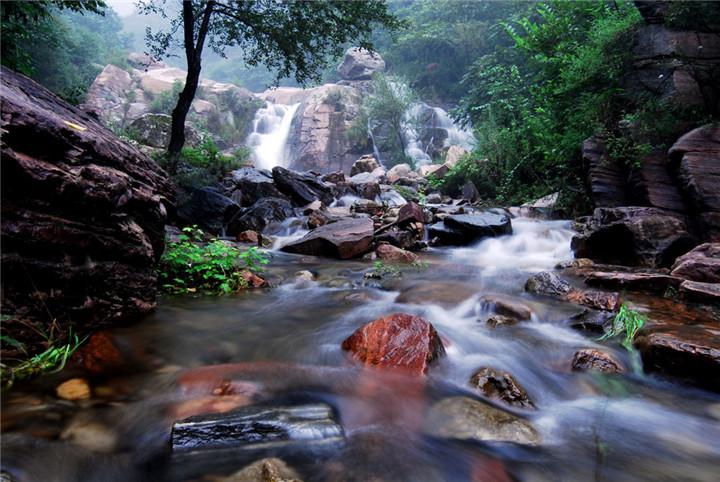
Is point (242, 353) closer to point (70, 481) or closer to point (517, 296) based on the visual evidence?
point (70, 481)

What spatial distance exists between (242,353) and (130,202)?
5.96ft

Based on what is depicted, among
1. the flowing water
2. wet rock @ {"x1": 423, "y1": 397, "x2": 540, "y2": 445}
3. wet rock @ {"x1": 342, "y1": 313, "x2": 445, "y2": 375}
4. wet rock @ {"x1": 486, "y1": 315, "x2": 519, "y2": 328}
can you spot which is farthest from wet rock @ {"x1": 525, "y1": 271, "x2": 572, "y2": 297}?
wet rock @ {"x1": 423, "y1": 397, "x2": 540, "y2": 445}

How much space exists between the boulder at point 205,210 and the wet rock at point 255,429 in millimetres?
7990

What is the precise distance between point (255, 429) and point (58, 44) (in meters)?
22.9

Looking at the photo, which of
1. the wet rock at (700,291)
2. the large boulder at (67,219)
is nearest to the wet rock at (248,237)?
the large boulder at (67,219)

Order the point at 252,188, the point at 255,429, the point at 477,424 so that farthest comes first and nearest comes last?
the point at 252,188 → the point at 477,424 → the point at 255,429

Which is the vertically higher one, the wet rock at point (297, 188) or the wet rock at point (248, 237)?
Result: the wet rock at point (297, 188)

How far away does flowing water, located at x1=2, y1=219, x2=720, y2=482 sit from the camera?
189 centimetres

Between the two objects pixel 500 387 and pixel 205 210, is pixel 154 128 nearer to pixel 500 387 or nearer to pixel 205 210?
pixel 205 210

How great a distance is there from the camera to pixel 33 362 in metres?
2.45

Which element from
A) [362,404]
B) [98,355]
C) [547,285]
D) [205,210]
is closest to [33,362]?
[98,355]

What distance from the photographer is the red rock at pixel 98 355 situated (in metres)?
2.66

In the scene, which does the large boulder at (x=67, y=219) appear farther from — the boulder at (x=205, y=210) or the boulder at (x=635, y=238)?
the boulder at (x=635, y=238)

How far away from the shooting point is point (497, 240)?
8.58 meters
